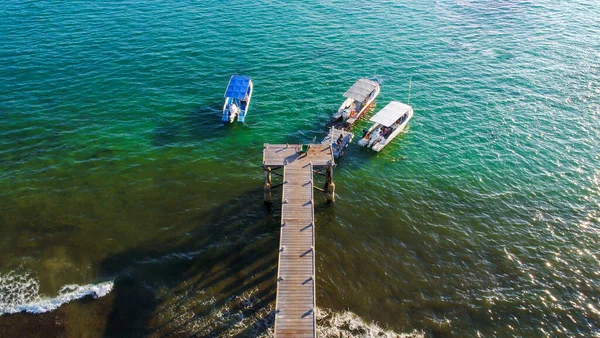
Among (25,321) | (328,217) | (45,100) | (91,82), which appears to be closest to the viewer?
(25,321)

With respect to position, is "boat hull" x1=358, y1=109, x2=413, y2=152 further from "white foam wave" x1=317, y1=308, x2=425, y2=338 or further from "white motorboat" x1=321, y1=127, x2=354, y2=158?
"white foam wave" x1=317, y1=308, x2=425, y2=338

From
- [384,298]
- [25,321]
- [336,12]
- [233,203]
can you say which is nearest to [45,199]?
[25,321]

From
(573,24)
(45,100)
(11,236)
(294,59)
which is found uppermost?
(573,24)

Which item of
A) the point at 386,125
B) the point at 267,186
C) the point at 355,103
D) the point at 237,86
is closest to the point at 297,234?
the point at 267,186

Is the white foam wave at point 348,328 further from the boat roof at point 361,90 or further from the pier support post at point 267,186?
the boat roof at point 361,90

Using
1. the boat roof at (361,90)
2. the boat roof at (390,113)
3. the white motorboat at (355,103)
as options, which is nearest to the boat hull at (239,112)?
the white motorboat at (355,103)

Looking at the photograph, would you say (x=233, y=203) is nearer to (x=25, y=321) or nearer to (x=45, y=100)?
(x=25, y=321)

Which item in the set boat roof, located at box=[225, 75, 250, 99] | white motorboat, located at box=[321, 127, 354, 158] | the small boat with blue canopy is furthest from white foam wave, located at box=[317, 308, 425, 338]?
boat roof, located at box=[225, 75, 250, 99]
